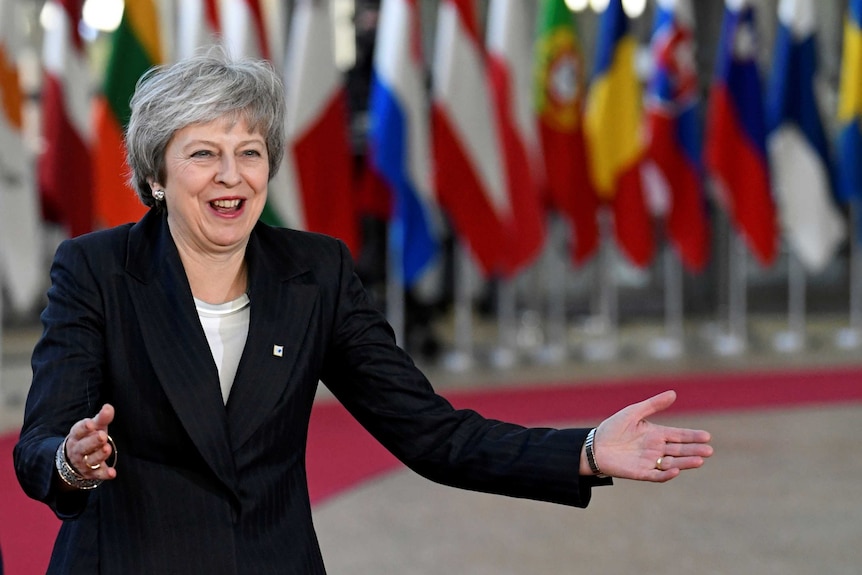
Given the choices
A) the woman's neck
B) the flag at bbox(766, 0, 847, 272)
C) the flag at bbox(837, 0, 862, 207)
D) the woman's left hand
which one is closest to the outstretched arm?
the woman's left hand

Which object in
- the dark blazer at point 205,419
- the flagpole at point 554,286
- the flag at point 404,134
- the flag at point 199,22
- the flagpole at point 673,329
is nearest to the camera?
the dark blazer at point 205,419

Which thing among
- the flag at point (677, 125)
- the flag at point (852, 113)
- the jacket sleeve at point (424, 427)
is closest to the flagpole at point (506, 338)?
the flag at point (677, 125)

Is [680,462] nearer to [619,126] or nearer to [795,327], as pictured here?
[619,126]

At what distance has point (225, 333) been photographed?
7.38ft

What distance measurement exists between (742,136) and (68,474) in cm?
773

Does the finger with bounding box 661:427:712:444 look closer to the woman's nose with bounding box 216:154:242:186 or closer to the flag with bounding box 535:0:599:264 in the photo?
the woman's nose with bounding box 216:154:242:186

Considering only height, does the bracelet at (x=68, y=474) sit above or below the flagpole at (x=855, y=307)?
above

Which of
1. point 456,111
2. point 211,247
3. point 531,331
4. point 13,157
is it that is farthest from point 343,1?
point 211,247

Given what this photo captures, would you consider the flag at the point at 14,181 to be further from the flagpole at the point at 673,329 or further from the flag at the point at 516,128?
the flagpole at the point at 673,329

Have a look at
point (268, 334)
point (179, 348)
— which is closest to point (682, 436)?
point (268, 334)

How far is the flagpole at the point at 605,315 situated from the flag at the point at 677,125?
19.2 inches

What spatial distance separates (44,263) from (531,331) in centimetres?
393

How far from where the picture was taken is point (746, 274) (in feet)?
40.3

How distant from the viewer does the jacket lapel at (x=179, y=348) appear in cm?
210
